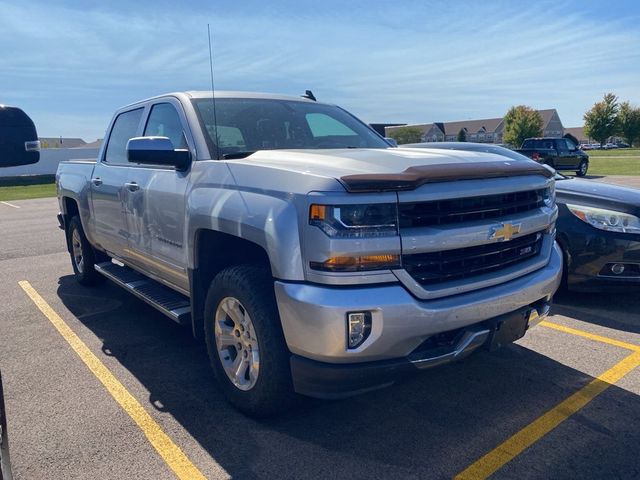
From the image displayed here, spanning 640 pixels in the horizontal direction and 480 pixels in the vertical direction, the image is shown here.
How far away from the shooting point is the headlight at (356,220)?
252cm

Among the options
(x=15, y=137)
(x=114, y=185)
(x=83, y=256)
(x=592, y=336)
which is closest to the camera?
(x=15, y=137)

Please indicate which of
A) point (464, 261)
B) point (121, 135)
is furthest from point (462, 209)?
point (121, 135)

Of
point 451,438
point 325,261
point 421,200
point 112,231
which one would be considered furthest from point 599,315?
point 112,231

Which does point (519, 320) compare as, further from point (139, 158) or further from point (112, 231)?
point (112, 231)

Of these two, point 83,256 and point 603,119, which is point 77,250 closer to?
point 83,256

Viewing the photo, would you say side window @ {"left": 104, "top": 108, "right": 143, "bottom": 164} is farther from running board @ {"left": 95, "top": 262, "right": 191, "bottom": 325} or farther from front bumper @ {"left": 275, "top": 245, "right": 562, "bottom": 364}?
front bumper @ {"left": 275, "top": 245, "right": 562, "bottom": 364}

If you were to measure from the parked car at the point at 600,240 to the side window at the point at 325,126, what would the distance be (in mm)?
1491

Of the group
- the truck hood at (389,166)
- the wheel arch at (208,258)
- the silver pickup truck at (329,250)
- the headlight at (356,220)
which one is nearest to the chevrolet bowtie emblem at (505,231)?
the silver pickup truck at (329,250)

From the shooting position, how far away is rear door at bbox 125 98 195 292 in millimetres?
3662

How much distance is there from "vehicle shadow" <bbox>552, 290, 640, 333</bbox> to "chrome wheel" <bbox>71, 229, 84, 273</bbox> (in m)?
5.16

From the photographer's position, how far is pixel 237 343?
10.3 feet

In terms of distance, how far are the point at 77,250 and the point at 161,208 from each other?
3.14 m

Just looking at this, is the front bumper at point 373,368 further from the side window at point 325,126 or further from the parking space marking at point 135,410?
the side window at point 325,126

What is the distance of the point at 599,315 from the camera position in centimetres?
496
